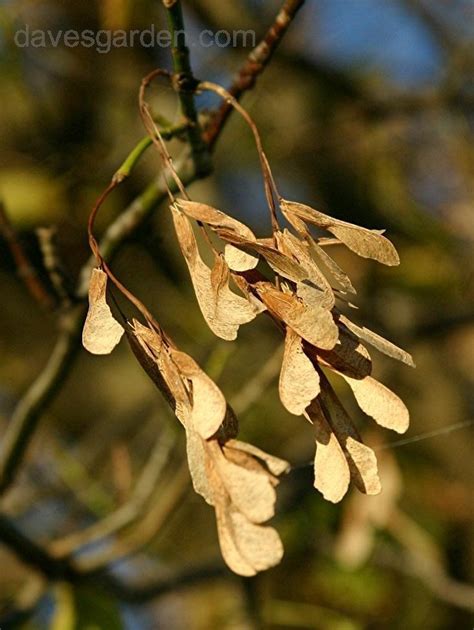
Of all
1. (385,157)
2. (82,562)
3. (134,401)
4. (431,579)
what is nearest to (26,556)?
(82,562)

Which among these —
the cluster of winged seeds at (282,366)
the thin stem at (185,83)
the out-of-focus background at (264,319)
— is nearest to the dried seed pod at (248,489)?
the cluster of winged seeds at (282,366)

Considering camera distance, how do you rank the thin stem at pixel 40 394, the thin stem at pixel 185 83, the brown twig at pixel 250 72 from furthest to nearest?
1. the thin stem at pixel 40 394
2. the brown twig at pixel 250 72
3. the thin stem at pixel 185 83

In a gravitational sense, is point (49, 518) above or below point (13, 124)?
below

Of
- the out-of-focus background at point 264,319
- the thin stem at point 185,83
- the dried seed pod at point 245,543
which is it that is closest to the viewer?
the dried seed pod at point 245,543

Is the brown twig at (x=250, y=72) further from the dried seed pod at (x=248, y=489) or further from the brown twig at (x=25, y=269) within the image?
the dried seed pod at (x=248, y=489)

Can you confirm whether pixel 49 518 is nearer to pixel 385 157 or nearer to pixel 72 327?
pixel 72 327

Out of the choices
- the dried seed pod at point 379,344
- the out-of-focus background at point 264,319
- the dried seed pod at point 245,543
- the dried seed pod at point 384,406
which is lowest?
the out-of-focus background at point 264,319

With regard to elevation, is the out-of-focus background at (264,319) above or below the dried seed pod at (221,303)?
below

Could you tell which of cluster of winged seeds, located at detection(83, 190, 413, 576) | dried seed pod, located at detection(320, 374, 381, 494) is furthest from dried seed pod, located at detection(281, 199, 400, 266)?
dried seed pod, located at detection(320, 374, 381, 494)
